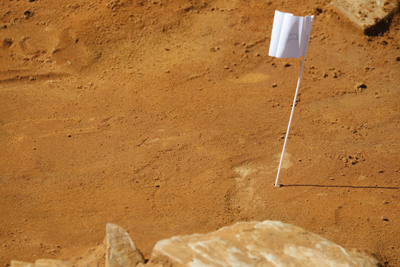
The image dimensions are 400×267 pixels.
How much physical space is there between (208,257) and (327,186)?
2.73 meters

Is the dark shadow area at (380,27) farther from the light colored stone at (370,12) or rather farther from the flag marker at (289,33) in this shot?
the flag marker at (289,33)

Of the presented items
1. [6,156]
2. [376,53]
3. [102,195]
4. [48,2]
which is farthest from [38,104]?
[376,53]

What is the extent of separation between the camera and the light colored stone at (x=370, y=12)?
28.6 ft

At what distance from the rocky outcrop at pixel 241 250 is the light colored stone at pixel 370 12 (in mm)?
6286

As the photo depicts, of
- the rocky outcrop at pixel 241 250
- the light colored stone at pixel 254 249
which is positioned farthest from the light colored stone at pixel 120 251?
the light colored stone at pixel 254 249

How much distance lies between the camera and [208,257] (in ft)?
11.7

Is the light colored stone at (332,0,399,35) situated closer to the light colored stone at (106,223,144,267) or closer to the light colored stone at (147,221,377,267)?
the light colored stone at (147,221,377,267)

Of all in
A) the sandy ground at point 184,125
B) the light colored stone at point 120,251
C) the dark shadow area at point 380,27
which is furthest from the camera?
the dark shadow area at point 380,27

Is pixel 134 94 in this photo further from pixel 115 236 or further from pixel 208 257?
pixel 208 257

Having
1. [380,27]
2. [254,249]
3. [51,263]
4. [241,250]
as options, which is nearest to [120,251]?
[51,263]

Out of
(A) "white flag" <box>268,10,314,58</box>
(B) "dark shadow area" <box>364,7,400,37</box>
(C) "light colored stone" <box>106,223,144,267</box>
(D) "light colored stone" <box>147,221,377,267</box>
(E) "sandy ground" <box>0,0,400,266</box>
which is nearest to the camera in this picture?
(D) "light colored stone" <box>147,221,377,267</box>

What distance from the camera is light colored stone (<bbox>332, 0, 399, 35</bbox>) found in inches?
344

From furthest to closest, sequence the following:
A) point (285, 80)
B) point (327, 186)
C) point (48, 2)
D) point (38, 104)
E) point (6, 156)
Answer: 1. point (48, 2)
2. point (285, 80)
3. point (38, 104)
4. point (6, 156)
5. point (327, 186)

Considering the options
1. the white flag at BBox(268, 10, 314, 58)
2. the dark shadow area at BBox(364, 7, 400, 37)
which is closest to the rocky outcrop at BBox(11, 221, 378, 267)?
the white flag at BBox(268, 10, 314, 58)
